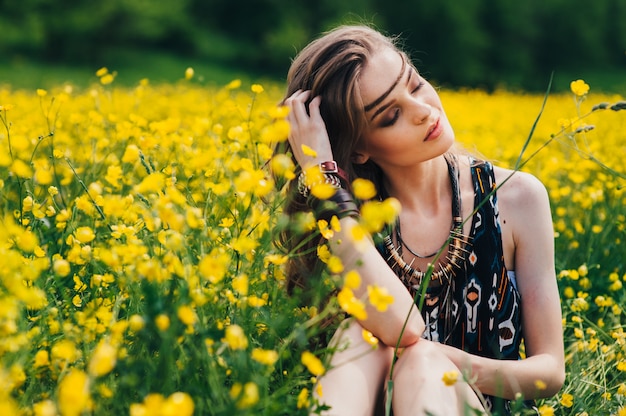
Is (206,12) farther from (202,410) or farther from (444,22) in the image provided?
(202,410)

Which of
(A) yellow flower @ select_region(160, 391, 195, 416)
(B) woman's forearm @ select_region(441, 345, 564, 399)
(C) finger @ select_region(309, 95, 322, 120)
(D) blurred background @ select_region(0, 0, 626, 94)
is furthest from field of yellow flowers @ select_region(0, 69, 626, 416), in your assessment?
(D) blurred background @ select_region(0, 0, 626, 94)

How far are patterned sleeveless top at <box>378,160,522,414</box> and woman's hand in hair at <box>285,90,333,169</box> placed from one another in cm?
32

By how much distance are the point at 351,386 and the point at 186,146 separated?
0.98 m

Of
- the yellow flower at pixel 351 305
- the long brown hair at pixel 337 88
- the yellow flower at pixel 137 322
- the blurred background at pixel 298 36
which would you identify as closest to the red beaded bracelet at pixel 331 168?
the long brown hair at pixel 337 88

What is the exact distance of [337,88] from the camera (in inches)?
78.8

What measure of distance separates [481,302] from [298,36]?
23060 millimetres

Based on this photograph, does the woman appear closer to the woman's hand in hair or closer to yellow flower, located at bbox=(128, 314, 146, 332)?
the woman's hand in hair

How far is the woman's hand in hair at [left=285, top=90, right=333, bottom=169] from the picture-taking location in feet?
6.43

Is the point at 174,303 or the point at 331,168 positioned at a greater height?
the point at 174,303

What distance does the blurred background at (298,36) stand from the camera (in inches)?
827

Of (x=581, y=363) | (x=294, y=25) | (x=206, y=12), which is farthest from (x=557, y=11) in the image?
(x=581, y=363)

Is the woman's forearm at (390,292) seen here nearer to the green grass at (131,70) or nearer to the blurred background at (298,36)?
the green grass at (131,70)

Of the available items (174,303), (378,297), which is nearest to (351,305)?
(378,297)

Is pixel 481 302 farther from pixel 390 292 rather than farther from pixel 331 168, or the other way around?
pixel 331 168
